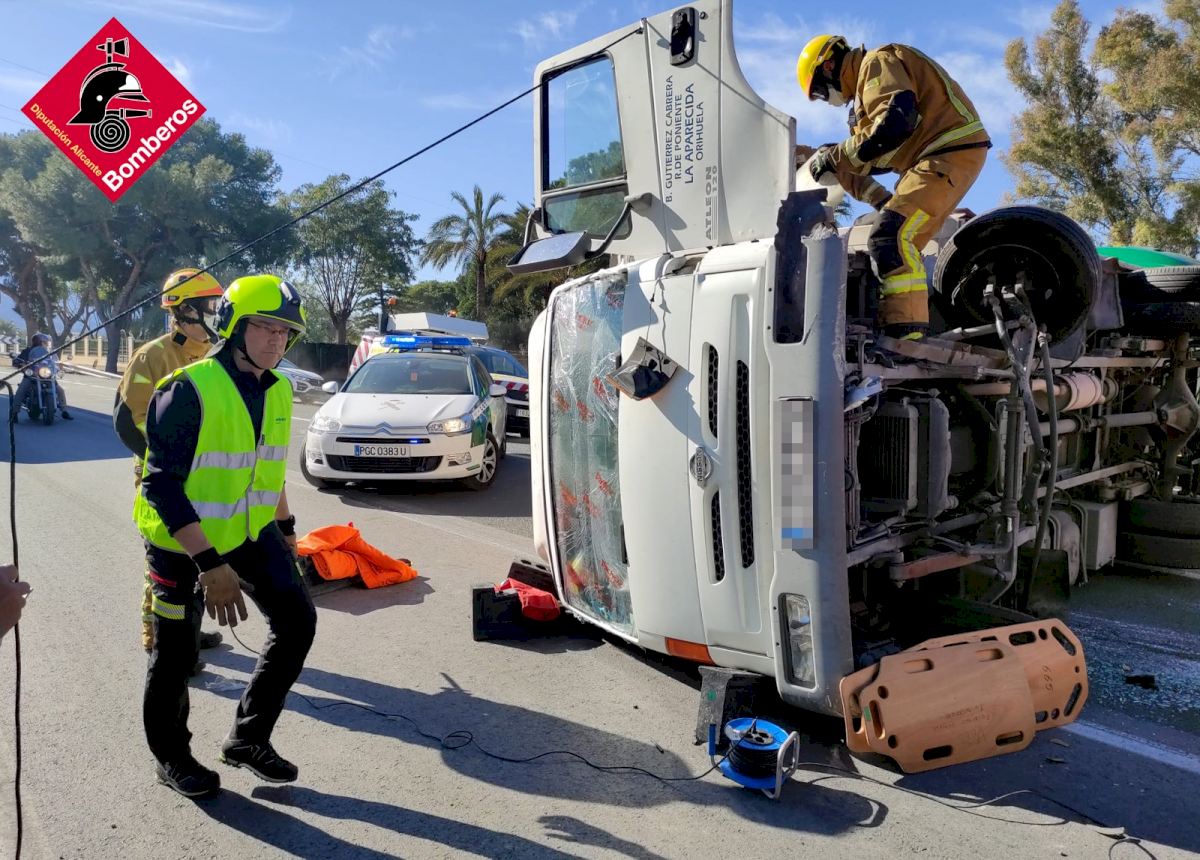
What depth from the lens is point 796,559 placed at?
3004mm

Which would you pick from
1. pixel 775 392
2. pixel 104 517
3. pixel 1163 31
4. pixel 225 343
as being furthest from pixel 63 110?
pixel 1163 31

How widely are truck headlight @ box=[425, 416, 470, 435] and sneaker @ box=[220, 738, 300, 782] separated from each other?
18.5 ft

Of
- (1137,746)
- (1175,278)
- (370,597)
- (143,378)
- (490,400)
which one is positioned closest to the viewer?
(1137,746)

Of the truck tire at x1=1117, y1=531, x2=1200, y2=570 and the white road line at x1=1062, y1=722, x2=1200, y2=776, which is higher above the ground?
the truck tire at x1=1117, y1=531, x2=1200, y2=570

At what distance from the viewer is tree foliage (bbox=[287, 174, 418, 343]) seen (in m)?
37.2

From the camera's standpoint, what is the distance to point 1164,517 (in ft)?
18.2

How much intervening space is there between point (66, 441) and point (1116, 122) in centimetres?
2296

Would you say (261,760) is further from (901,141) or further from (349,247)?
(349,247)

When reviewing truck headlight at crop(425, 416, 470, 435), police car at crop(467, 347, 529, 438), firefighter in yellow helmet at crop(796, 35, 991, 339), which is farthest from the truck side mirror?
police car at crop(467, 347, 529, 438)

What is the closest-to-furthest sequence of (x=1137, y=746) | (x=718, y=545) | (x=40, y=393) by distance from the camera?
(x=718, y=545), (x=1137, y=746), (x=40, y=393)

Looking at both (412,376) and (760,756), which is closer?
(760,756)

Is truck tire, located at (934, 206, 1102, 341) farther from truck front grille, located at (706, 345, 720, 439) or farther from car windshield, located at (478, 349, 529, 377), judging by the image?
car windshield, located at (478, 349, 529, 377)

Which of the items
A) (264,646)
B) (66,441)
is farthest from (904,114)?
(66,441)

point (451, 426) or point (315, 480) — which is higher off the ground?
point (451, 426)
